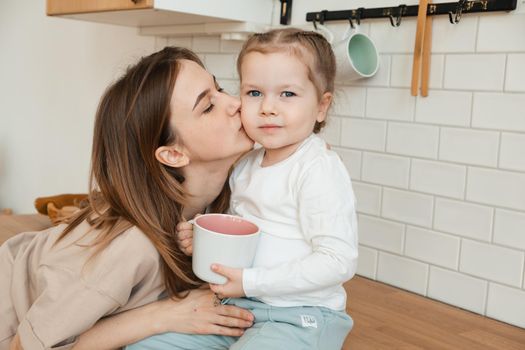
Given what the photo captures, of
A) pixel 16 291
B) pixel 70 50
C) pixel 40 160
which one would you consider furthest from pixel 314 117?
pixel 40 160

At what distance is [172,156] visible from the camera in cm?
130

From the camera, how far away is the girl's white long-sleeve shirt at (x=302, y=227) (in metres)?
1.08

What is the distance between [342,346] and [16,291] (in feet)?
2.39

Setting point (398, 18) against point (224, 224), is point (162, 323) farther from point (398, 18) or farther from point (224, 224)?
point (398, 18)

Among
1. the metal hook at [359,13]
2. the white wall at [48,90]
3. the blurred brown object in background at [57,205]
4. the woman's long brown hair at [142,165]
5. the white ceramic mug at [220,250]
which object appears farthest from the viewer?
the white wall at [48,90]

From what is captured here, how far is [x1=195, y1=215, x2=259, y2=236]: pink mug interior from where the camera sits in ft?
3.81

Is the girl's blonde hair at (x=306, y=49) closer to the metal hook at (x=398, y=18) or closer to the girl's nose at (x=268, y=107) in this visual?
the girl's nose at (x=268, y=107)

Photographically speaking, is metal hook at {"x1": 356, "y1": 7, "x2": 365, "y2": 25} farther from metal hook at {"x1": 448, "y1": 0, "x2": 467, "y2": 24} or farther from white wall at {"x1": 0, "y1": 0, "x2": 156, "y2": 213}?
white wall at {"x1": 0, "y1": 0, "x2": 156, "y2": 213}

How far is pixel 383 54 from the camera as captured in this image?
165cm

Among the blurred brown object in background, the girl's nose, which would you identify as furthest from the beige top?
the blurred brown object in background

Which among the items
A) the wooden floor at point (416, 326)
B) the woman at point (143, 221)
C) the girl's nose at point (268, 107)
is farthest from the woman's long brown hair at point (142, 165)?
the wooden floor at point (416, 326)

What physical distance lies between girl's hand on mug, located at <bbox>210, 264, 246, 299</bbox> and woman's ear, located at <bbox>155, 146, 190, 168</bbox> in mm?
301

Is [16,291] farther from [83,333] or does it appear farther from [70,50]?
[70,50]

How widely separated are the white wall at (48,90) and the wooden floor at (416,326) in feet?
4.39
